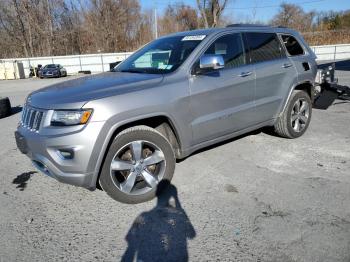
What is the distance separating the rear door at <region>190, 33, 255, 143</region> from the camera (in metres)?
3.92

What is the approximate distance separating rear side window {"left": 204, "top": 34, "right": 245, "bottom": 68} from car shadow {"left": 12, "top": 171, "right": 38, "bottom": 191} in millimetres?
2912

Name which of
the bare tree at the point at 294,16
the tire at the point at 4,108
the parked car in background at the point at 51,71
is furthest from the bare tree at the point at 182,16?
the tire at the point at 4,108

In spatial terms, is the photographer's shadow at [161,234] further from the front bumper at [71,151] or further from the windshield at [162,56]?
the windshield at [162,56]

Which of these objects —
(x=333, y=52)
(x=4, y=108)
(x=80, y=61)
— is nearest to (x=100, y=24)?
(x=80, y=61)

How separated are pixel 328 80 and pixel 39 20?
45.6 metres

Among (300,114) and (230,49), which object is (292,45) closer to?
(300,114)

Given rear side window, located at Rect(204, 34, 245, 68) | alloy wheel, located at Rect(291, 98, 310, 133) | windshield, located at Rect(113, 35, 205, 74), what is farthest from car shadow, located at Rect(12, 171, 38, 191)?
alloy wheel, located at Rect(291, 98, 310, 133)

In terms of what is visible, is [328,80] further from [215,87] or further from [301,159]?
[215,87]

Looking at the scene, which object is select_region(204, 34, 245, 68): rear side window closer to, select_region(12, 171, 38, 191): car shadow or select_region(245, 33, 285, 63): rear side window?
select_region(245, 33, 285, 63): rear side window

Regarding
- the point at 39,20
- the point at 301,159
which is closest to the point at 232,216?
the point at 301,159

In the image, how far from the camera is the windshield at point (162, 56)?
4039 millimetres

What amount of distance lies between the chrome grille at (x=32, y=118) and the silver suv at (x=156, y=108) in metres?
0.01

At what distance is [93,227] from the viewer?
3178 millimetres

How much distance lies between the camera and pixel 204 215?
330 centimetres
